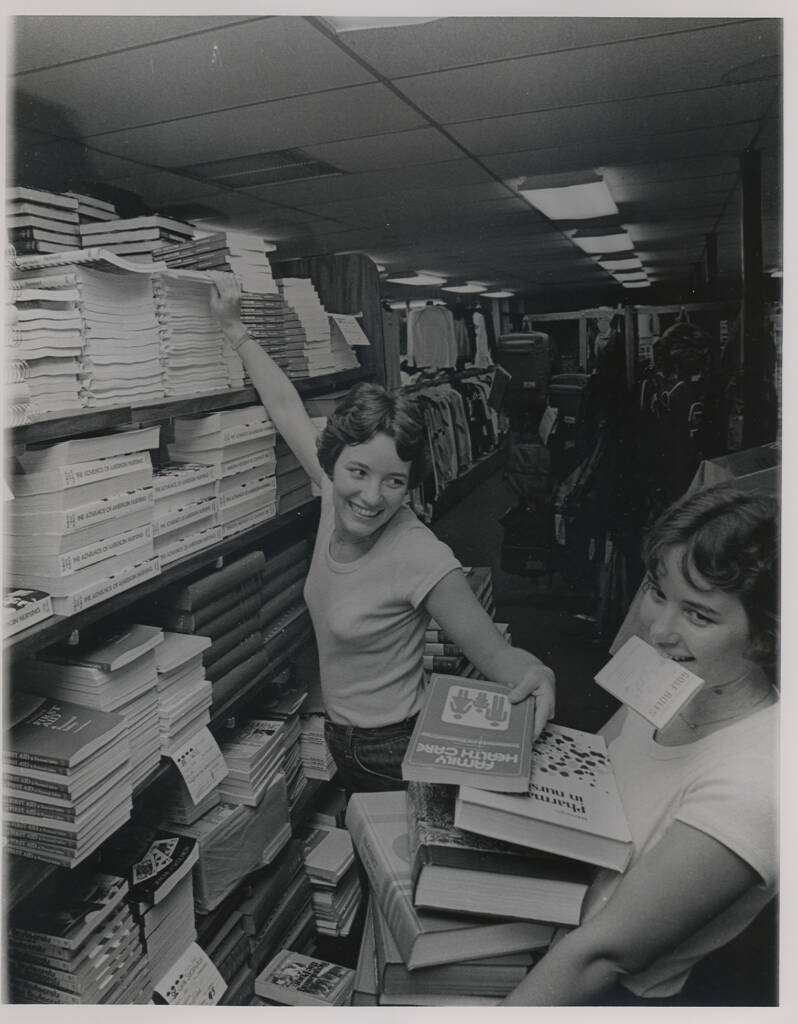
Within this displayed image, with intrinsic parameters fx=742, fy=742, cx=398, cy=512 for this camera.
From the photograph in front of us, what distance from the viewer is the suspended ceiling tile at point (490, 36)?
164cm

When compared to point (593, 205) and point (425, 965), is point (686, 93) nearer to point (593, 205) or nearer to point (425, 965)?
point (593, 205)

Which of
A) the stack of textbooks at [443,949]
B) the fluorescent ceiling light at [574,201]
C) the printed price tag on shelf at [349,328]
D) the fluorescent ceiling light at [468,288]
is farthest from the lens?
the fluorescent ceiling light at [468,288]

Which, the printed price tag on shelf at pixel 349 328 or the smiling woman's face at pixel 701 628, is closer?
the smiling woman's face at pixel 701 628

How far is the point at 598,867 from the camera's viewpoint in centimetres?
110

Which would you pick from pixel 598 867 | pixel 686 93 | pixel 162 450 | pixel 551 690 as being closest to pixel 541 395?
pixel 686 93

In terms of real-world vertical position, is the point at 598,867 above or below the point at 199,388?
below

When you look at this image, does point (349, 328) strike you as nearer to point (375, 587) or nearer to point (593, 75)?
point (593, 75)

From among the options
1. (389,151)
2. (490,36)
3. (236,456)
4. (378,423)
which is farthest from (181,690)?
(389,151)

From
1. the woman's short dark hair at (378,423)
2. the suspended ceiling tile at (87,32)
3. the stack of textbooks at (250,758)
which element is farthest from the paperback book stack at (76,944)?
the suspended ceiling tile at (87,32)

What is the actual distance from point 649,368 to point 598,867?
10.7 ft

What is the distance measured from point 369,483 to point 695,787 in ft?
3.15

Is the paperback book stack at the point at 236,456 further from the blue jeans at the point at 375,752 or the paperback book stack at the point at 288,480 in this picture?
the blue jeans at the point at 375,752

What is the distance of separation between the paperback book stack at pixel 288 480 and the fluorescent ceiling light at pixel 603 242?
123 inches

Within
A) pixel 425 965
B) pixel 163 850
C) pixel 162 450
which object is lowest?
pixel 163 850
